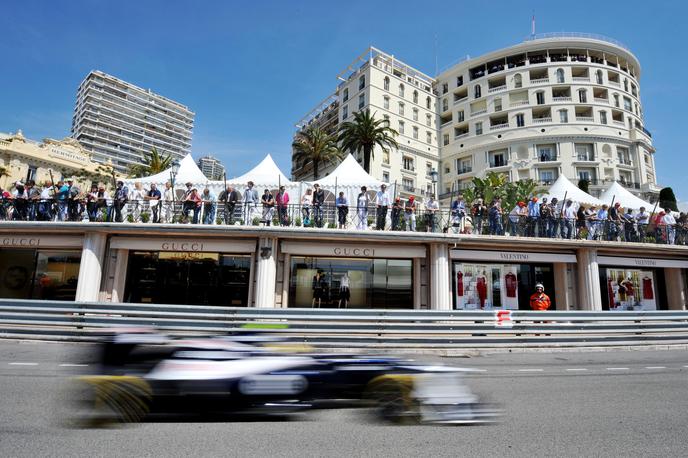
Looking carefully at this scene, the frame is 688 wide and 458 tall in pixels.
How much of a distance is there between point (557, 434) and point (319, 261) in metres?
13.5

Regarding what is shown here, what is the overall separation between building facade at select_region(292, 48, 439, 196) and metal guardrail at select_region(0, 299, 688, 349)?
42.6 m

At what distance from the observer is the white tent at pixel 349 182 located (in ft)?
66.5

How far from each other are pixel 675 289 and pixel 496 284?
10492mm

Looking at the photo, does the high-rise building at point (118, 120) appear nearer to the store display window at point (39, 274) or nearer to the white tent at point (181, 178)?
the white tent at point (181, 178)

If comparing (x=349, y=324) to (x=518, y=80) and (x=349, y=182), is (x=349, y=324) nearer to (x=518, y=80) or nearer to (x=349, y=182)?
(x=349, y=182)

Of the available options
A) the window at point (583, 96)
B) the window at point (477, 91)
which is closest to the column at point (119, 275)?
the window at point (477, 91)

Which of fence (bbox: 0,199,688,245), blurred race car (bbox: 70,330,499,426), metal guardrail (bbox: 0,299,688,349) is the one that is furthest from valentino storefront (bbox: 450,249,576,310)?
blurred race car (bbox: 70,330,499,426)

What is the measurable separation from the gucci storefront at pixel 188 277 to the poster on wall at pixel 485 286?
32.1ft

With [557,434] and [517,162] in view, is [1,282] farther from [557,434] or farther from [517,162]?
[517,162]

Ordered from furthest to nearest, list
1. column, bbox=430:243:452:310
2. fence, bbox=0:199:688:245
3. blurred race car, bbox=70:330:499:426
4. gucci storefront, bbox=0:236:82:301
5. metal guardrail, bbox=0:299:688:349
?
gucci storefront, bbox=0:236:82:301 → column, bbox=430:243:452:310 → fence, bbox=0:199:688:245 → metal guardrail, bbox=0:299:688:349 → blurred race car, bbox=70:330:499:426

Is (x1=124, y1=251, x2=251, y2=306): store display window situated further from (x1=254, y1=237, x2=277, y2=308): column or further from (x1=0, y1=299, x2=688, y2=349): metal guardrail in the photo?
(x1=0, y1=299, x2=688, y2=349): metal guardrail

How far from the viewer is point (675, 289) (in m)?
20.4

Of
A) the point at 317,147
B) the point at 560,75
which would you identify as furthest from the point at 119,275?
the point at 560,75

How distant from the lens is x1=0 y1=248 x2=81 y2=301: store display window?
17734 mm
